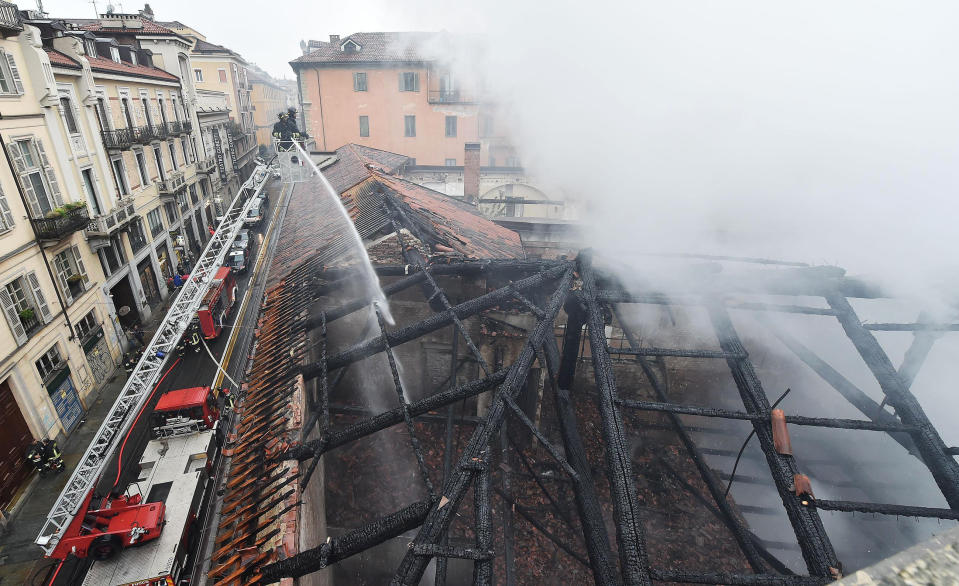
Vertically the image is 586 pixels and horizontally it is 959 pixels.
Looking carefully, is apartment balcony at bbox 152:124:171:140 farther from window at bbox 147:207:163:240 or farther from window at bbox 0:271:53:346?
window at bbox 0:271:53:346

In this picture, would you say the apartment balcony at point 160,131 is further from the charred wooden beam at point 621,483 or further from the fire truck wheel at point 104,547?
the charred wooden beam at point 621,483

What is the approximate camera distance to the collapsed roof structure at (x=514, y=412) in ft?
12.2

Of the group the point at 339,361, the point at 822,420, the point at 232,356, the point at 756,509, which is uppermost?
the point at 822,420

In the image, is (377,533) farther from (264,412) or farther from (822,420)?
(822,420)

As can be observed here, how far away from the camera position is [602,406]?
456cm

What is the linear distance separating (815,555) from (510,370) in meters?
2.84

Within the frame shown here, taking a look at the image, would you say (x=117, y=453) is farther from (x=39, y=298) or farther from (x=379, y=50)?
(x=379, y=50)

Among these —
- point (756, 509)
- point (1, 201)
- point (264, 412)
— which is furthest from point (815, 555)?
point (1, 201)

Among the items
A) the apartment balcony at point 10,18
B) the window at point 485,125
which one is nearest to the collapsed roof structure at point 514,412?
the apartment balcony at point 10,18

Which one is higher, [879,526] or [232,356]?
[879,526]

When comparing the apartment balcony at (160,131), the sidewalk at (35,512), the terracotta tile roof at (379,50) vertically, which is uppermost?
Answer: the terracotta tile roof at (379,50)

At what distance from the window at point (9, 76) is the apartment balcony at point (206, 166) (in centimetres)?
1707

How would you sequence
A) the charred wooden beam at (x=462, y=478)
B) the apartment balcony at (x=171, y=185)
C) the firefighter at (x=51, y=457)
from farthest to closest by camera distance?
the apartment balcony at (x=171, y=185), the firefighter at (x=51, y=457), the charred wooden beam at (x=462, y=478)

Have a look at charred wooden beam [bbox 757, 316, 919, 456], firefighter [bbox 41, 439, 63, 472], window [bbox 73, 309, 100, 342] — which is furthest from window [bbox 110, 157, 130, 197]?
charred wooden beam [bbox 757, 316, 919, 456]
